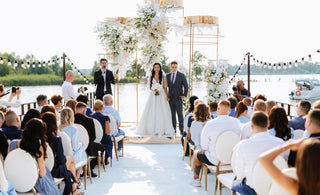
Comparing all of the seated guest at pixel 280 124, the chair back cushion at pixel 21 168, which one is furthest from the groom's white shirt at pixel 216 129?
the chair back cushion at pixel 21 168

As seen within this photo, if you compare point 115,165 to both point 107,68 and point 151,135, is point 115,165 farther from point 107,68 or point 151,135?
point 107,68

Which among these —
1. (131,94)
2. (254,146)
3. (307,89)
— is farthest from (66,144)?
(307,89)

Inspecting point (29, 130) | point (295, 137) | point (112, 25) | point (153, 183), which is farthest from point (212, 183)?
point (112, 25)

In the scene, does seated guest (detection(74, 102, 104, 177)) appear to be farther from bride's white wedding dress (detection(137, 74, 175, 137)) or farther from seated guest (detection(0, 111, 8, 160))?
bride's white wedding dress (detection(137, 74, 175, 137))

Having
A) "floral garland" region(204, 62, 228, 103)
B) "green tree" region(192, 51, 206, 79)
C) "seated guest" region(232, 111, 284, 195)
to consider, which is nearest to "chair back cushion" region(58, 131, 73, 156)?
"seated guest" region(232, 111, 284, 195)

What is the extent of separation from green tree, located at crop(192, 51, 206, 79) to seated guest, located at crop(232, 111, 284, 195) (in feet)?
17.7

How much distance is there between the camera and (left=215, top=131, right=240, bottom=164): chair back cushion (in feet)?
11.5

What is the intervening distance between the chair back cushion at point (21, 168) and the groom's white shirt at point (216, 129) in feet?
6.32

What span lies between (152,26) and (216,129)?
4.11 metres

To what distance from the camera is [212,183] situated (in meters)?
4.46

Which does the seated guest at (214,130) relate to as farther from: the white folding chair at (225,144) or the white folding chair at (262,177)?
the white folding chair at (262,177)

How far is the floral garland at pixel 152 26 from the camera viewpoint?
23.6 ft

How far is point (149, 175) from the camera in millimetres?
4871

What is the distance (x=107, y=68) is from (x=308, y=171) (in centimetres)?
662
